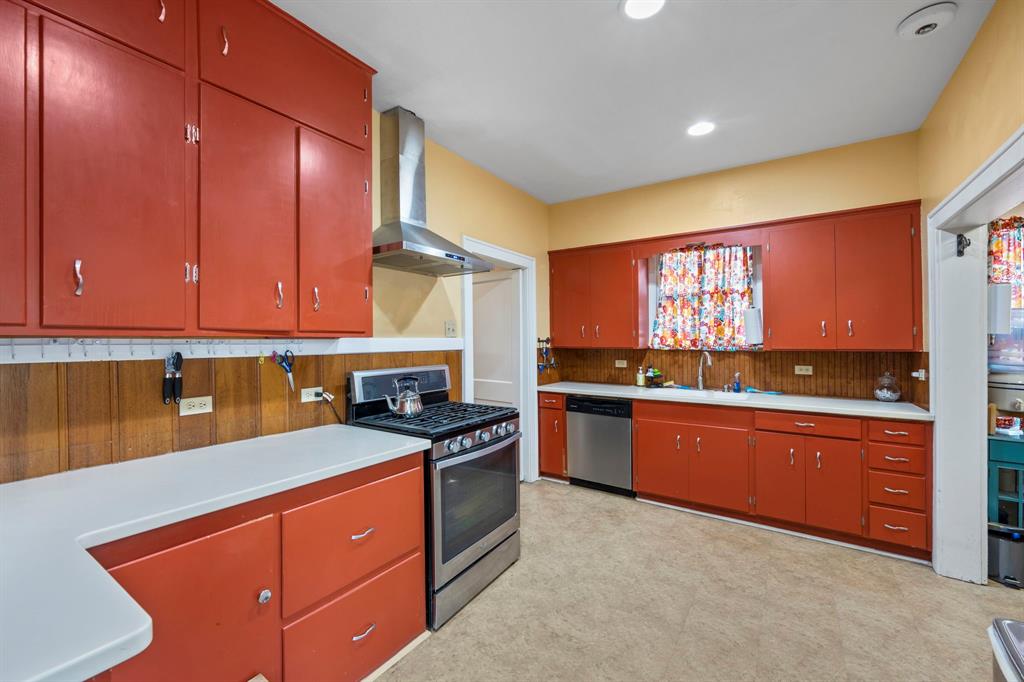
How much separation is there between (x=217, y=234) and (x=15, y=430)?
90cm

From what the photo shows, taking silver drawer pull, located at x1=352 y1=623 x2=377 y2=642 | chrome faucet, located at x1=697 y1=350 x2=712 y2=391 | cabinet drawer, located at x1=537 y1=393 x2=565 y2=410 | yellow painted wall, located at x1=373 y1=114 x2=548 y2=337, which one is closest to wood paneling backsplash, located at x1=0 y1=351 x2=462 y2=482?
yellow painted wall, located at x1=373 y1=114 x2=548 y2=337

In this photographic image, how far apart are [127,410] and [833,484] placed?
13.0 feet

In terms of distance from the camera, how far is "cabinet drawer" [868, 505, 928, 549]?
2703mm

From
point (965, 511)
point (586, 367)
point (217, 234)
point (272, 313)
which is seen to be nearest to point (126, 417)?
point (272, 313)

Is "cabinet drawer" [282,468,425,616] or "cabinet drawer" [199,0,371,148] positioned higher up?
"cabinet drawer" [199,0,371,148]

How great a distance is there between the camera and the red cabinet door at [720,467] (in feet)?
10.8

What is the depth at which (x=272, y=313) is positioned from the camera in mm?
1857

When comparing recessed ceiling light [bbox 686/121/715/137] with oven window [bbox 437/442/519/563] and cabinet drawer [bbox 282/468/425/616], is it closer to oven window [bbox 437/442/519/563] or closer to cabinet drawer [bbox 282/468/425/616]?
oven window [bbox 437/442/519/563]

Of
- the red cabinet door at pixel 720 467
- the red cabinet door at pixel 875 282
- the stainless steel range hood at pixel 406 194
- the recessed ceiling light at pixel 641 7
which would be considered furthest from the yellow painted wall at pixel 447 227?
the red cabinet door at pixel 875 282

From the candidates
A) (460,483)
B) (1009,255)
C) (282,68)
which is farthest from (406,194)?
(1009,255)

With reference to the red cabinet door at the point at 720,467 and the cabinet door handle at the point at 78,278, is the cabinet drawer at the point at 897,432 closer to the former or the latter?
the red cabinet door at the point at 720,467

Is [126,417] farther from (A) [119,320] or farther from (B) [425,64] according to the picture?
(B) [425,64]

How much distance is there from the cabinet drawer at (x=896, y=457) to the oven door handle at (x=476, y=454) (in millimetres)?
2344

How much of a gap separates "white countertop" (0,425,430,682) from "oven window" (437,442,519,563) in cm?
34
